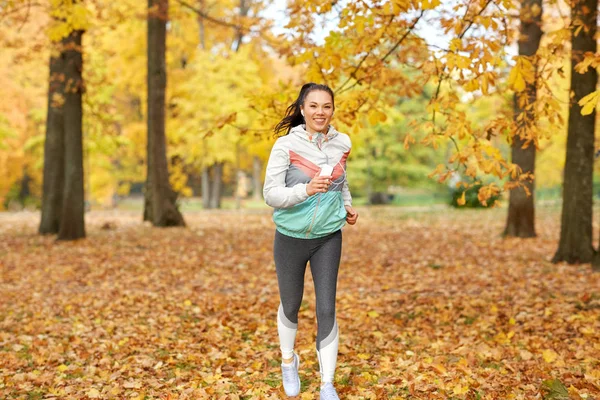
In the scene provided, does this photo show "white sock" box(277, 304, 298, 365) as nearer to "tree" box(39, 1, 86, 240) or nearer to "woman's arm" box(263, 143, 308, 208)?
"woman's arm" box(263, 143, 308, 208)

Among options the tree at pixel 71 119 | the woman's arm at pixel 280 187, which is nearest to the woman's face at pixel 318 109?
the woman's arm at pixel 280 187

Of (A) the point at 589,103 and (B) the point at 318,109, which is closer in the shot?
(B) the point at 318,109

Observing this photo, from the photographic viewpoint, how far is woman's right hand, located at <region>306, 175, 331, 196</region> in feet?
11.1

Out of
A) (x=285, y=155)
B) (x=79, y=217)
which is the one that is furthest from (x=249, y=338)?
(x=79, y=217)

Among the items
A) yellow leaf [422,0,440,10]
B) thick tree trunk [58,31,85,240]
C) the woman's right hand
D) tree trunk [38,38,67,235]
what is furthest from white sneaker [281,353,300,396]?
tree trunk [38,38,67,235]

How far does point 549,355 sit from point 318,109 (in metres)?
2.94

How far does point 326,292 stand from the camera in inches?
148

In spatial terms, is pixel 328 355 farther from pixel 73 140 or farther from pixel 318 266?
pixel 73 140

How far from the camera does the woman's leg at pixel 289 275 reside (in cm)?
375

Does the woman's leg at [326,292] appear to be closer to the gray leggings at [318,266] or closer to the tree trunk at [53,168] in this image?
the gray leggings at [318,266]

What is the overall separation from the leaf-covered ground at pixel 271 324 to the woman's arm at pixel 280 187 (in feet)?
4.82

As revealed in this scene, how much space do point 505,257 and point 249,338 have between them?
240 inches

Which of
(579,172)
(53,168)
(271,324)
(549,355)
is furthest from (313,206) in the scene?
(53,168)

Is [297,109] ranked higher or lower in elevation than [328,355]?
higher
